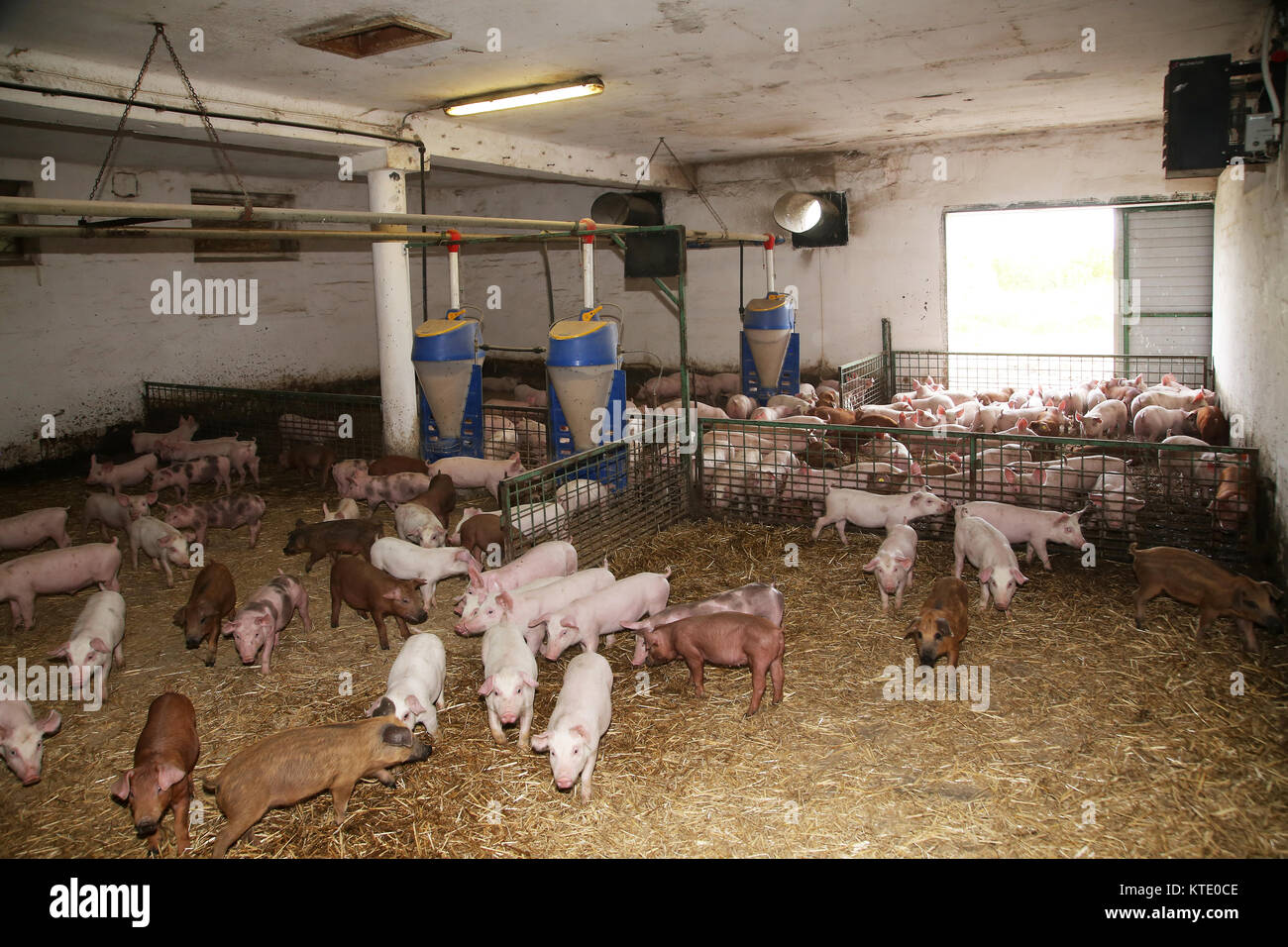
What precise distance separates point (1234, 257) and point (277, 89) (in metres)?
8.23

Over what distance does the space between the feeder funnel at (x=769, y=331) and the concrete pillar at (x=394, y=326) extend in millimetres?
3778

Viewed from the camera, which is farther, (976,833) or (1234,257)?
(1234,257)

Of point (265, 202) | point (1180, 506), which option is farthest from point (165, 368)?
point (1180, 506)

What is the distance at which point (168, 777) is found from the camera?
3.58 m

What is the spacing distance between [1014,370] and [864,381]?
8.08 feet

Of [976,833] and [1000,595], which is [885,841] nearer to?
[976,833]

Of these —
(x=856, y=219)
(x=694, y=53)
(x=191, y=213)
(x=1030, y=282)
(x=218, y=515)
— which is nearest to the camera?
(x=191, y=213)

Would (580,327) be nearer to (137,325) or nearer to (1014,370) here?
(137,325)

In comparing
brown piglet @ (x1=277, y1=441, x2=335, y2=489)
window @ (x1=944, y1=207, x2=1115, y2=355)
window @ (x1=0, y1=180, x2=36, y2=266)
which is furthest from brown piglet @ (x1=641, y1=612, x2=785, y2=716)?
window @ (x1=944, y1=207, x2=1115, y2=355)

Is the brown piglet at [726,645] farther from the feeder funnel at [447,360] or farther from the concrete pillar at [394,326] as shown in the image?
the concrete pillar at [394,326]

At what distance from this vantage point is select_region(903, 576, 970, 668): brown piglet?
183 inches

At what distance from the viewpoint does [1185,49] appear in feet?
23.6

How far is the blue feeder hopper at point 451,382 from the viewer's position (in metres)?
8.07

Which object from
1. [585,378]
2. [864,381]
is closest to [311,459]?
[585,378]
